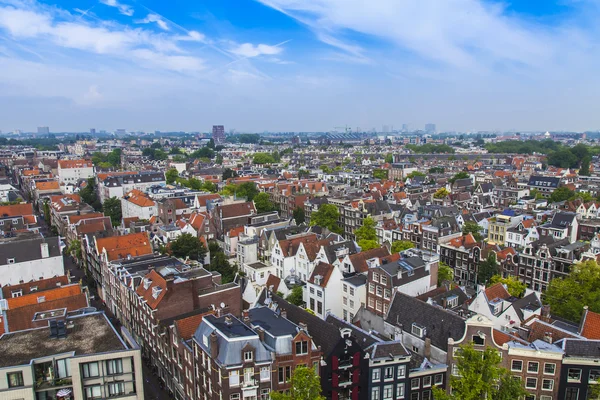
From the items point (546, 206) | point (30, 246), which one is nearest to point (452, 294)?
point (30, 246)

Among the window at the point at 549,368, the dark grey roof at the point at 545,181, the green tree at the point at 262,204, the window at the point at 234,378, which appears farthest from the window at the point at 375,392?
the dark grey roof at the point at 545,181

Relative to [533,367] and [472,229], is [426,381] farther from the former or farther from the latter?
[472,229]

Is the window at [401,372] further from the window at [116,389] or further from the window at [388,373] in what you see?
the window at [116,389]

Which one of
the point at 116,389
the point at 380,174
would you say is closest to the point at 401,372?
the point at 116,389

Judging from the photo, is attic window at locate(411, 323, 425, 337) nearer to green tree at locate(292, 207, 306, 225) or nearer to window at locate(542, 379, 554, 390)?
window at locate(542, 379, 554, 390)

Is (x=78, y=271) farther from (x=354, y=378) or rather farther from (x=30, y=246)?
(x=354, y=378)

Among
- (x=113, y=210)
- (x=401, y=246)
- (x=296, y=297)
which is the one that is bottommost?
(x=296, y=297)

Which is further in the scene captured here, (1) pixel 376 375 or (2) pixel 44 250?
(2) pixel 44 250

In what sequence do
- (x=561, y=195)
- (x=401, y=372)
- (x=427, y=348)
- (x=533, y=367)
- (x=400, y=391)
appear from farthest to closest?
(x=561, y=195) → (x=427, y=348) → (x=400, y=391) → (x=401, y=372) → (x=533, y=367)

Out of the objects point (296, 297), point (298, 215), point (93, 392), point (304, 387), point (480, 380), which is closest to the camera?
point (304, 387)
